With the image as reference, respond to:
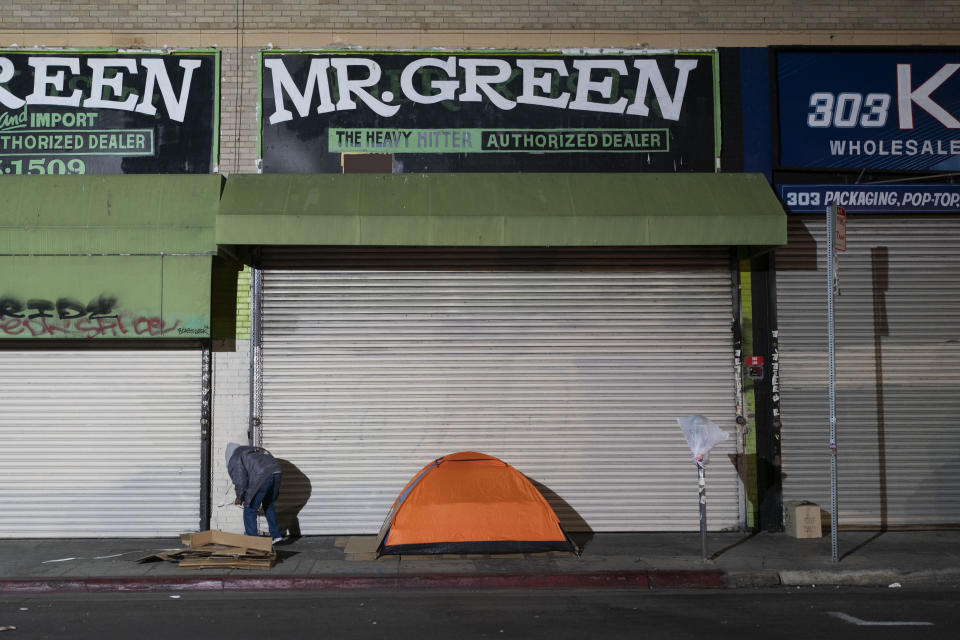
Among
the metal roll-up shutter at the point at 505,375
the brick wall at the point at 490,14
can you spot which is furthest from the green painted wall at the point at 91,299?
the brick wall at the point at 490,14

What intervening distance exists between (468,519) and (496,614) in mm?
1850

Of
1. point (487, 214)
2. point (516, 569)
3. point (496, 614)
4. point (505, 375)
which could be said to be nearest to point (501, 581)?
point (516, 569)

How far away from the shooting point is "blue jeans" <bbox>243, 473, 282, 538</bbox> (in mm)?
9984

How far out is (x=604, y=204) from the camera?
10508mm

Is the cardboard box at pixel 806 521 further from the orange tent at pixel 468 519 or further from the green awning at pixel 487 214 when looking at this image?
the green awning at pixel 487 214

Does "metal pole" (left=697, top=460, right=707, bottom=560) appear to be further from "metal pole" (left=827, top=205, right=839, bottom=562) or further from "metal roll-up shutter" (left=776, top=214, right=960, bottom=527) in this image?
"metal roll-up shutter" (left=776, top=214, right=960, bottom=527)

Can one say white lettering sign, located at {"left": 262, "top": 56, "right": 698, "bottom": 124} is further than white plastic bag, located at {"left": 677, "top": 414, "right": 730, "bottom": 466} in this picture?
Yes

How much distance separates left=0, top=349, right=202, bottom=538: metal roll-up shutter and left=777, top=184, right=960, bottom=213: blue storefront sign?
26.9 ft

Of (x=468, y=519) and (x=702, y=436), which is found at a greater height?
(x=702, y=436)

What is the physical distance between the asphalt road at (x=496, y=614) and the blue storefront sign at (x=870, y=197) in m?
5.03

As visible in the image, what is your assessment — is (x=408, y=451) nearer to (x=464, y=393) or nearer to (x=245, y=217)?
(x=464, y=393)

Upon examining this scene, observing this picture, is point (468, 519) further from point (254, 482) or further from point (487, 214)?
point (487, 214)

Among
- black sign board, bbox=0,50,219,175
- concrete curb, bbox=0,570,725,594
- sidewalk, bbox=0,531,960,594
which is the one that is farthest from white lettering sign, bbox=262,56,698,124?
concrete curb, bbox=0,570,725,594

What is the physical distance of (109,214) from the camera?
10453mm
